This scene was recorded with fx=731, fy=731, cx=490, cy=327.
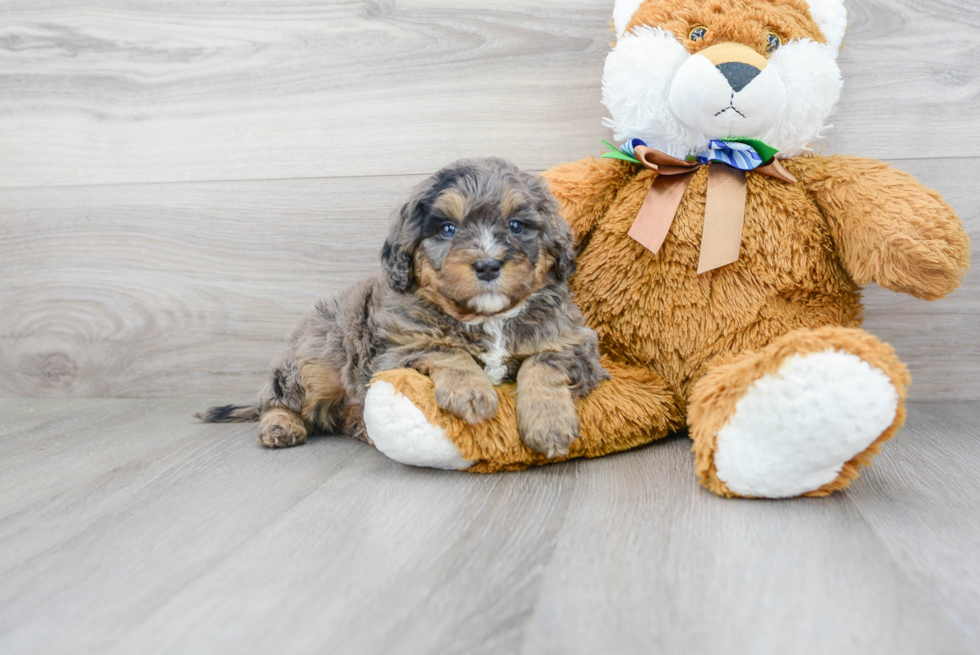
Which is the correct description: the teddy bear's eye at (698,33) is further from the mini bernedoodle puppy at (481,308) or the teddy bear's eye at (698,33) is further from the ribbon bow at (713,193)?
the mini bernedoodle puppy at (481,308)

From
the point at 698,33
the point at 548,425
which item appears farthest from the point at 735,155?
the point at 548,425

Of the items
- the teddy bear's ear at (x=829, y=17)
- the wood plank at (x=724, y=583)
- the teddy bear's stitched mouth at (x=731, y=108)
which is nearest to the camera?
the wood plank at (x=724, y=583)

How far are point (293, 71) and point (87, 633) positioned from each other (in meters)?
1.92

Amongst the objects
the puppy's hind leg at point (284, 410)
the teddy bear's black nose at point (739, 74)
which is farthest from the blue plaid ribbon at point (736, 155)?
the puppy's hind leg at point (284, 410)

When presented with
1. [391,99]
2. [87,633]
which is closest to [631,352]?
[391,99]

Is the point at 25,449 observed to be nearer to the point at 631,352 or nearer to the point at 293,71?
the point at 293,71

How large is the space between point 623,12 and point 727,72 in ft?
1.37

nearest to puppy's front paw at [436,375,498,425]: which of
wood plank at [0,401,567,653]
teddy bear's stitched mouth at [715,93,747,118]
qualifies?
wood plank at [0,401,567,653]

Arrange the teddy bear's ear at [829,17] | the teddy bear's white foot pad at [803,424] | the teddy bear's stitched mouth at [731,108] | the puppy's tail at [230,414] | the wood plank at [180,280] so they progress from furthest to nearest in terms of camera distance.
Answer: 1. the wood plank at [180,280]
2. the puppy's tail at [230,414]
3. the teddy bear's ear at [829,17]
4. the teddy bear's stitched mouth at [731,108]
5. the teddy bear's white foot pad at [803,424]

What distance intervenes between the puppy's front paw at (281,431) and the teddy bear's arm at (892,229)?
1525 mm

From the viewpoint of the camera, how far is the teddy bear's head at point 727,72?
172cm

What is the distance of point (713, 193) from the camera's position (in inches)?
71.7

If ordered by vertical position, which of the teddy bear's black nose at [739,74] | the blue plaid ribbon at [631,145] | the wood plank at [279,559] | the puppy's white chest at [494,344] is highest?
the teddy bear's black nose at [739,74]

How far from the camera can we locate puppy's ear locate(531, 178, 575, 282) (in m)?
1.78
